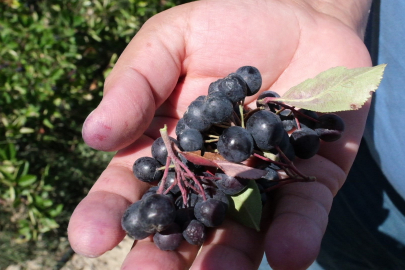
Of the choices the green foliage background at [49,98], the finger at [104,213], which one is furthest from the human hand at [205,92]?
the green foliage background at [49,98]

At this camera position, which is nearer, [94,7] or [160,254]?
[160,254]

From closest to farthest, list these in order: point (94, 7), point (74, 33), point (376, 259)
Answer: point (376, 259)
point (74, 33)
point (94, 7)

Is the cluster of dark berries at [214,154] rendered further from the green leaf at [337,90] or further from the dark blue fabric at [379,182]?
the dark blue fabric at [379,182]

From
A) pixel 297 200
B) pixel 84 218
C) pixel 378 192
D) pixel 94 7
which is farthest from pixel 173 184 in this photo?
pixel 94 7

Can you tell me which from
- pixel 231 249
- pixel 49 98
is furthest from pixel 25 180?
pixel 231 249

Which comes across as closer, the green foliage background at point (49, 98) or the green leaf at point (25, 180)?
the green leaf at point (25, 180)

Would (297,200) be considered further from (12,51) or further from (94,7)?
(94,7)
